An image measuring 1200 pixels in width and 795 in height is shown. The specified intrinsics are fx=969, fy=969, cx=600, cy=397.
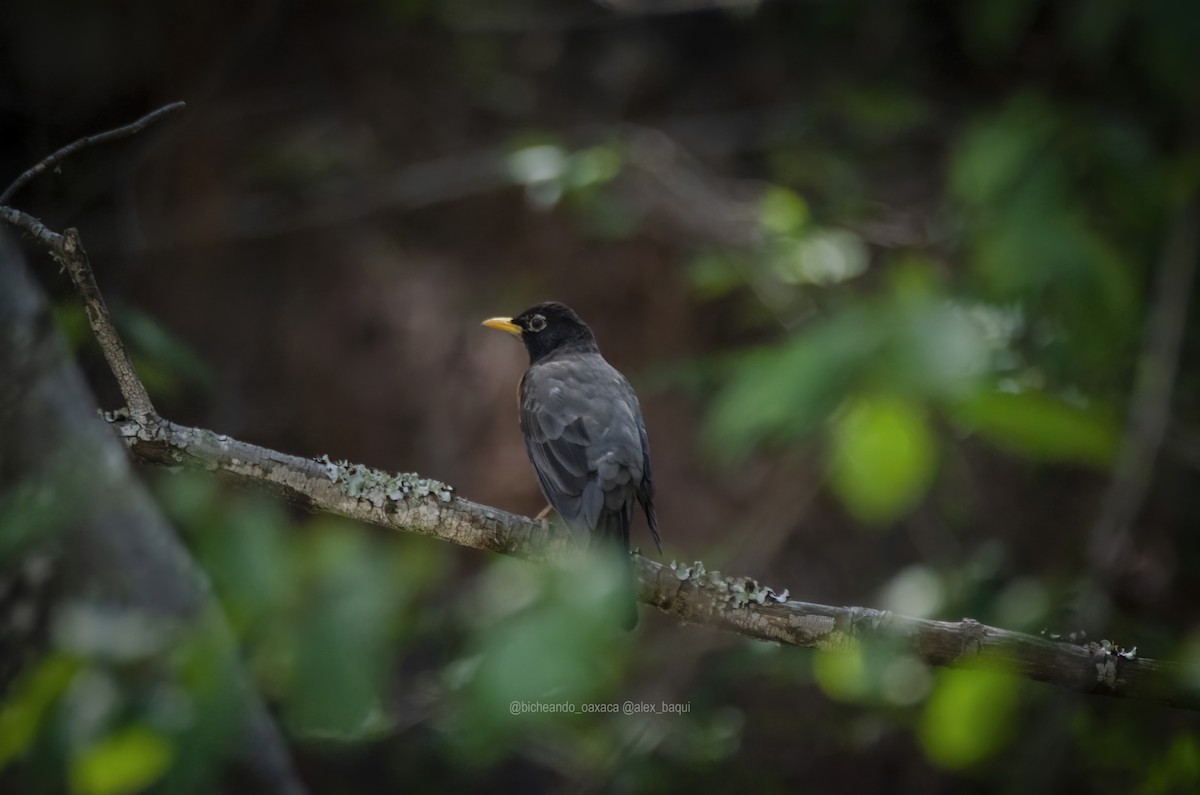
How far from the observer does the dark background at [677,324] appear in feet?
8.27

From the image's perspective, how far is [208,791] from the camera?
7.43 ft

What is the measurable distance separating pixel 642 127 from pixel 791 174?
40.8 inches

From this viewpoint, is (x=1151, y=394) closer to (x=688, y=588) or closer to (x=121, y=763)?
(x=688, y=588)

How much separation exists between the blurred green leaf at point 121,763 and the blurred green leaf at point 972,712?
2.19 meters

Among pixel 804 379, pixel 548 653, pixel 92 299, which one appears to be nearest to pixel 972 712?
pixel 804 379

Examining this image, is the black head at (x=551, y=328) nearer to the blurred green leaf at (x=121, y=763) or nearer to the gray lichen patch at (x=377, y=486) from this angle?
the gray lichen patch at (x=377, y=486)

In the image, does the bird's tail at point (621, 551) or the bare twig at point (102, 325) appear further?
the bird's tail at point (621, 551)

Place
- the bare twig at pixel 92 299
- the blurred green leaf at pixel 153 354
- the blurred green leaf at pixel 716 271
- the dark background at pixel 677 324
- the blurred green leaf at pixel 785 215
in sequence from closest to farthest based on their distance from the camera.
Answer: the bare twig at pixel 92 299 → the blurred green leaf at pixel 153 354 → the dark background at pixel 677 324 → the blurred green leaf at pixel 785 215 → the blurred green leaf at pixel 716 271

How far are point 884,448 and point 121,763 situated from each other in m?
2.27

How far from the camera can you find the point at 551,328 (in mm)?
3430

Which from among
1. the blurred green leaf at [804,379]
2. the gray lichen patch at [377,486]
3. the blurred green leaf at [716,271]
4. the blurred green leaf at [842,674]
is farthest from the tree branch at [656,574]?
the blurred green leaf at [716,271]

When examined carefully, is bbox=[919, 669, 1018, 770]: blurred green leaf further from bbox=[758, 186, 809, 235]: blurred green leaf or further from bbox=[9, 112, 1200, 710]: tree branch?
bbox=[758, 186, 809, 235]: blurred green leaf

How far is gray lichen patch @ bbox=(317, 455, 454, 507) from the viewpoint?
2.19 meters

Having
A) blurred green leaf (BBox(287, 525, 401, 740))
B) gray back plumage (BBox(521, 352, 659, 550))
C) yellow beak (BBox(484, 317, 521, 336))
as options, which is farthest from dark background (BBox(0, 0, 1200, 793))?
yellow beak (BBox(484, 317, 521, 336))
